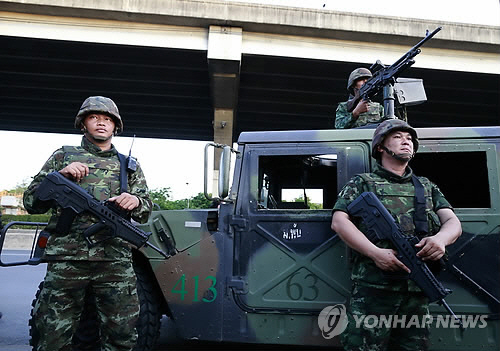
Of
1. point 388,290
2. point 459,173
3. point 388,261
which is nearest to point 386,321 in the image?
point 388,290

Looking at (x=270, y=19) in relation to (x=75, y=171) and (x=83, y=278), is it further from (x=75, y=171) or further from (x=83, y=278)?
(x=83, y=278)

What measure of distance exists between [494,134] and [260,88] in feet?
43.3

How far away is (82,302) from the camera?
2.50 meters

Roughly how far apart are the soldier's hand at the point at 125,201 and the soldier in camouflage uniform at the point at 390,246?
1.22 meters

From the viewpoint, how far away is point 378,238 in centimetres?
236

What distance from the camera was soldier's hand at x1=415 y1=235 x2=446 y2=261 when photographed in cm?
223

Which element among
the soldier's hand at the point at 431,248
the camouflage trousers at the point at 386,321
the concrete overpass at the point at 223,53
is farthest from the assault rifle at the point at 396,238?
the concrete overpass at the point at 223,53

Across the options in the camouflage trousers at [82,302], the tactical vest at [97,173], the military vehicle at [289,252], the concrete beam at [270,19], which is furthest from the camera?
the concrete beam at [270,19]

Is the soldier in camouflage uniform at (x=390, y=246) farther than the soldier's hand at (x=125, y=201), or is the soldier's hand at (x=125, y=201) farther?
the soldier's hand at (x=125, y=201)

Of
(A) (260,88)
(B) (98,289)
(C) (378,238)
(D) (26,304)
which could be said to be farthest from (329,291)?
(A) (260,88)

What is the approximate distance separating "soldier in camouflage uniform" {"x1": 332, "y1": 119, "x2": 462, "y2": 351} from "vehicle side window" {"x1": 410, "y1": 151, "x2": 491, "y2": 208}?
2.21 feet

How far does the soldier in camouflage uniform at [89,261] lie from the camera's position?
240 centimetres

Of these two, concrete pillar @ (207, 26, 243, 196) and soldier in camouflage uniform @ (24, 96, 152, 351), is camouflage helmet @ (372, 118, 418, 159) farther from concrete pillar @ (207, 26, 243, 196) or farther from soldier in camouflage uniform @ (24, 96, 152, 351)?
concrete pillar @ (207, 26, 243, 196)

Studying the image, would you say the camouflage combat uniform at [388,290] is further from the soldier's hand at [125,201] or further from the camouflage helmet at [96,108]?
the camouflage helmet at [96,108]
